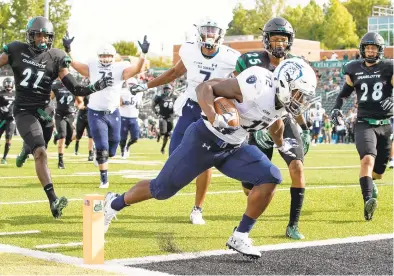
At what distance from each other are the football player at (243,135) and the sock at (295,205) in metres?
1.03

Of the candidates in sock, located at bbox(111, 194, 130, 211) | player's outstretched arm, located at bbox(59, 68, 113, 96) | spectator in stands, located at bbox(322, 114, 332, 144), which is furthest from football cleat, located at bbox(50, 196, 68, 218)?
spectator in stands, located at bbox(322, 114, 332, 144)

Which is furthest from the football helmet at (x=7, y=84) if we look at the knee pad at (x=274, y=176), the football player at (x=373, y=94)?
the knee pad at (x=274, y=176)

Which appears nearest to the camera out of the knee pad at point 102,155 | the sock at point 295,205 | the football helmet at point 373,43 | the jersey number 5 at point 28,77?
the sock at point 295,205

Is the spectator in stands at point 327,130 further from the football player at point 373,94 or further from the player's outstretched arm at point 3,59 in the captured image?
the player's outstretched arm at point 3,59

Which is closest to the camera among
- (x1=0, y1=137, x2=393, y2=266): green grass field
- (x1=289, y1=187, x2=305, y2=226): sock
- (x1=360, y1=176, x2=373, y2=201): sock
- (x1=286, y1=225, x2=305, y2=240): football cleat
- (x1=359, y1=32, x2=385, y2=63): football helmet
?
(x1=0, y1=137, x2=393, y2=266): green grass field

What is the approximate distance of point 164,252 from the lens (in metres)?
5.77

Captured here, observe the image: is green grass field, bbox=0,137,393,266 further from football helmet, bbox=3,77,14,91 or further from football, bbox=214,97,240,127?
football helmet, bbox=3,77,14,91

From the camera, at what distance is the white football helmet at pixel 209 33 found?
7.38 meters

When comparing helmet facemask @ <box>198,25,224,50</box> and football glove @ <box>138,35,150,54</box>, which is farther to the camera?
football glove @ <box>138,35,150,54</box>

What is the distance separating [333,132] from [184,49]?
2893 cm

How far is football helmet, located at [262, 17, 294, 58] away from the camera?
22.2 feet

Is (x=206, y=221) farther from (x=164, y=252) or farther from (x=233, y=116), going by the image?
(x=233, y=116)

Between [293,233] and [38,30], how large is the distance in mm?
3142

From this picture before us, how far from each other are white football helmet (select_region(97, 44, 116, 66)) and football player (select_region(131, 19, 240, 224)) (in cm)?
313
